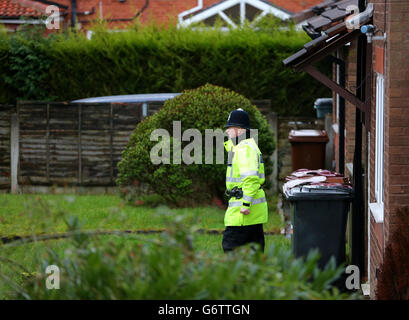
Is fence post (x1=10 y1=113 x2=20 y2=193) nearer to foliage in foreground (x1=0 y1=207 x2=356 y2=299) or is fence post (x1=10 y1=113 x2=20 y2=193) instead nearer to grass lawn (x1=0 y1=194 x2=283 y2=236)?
grass lawn (x1=0 y1=194 x2=283 y2=236)

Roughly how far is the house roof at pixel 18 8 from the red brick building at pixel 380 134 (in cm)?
1612

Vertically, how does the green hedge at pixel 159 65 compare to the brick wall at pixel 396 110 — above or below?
above

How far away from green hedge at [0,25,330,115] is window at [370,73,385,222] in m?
8.52

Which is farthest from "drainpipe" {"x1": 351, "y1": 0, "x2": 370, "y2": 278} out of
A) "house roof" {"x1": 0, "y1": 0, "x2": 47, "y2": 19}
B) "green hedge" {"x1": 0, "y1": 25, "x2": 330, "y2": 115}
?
"house roof" {"x1": 0, "y1": 0, "x2": 47, "y2": 19}

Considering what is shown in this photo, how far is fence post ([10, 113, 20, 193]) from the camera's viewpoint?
49.2 ft

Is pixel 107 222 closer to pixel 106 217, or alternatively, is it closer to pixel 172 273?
pixel 106 217

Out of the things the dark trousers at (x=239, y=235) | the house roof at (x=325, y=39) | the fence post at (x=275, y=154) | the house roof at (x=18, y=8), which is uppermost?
the house roof at (x=18, y=8)

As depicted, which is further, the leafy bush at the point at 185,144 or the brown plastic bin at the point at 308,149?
the brown plastic bin at the point at 308,149

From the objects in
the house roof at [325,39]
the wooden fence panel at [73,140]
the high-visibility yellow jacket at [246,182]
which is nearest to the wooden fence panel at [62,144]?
the wooden fence panel at [73,140]

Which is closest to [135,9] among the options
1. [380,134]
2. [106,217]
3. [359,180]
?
[106,217]

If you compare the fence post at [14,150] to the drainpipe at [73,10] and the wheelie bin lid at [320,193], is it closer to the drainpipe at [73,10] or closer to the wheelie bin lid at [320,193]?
the wheelie bin lid at [320,193]

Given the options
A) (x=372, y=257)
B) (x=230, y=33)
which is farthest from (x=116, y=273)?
(x=230, y=33)

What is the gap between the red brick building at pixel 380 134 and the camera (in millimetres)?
6242

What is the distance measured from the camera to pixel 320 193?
8055mm
